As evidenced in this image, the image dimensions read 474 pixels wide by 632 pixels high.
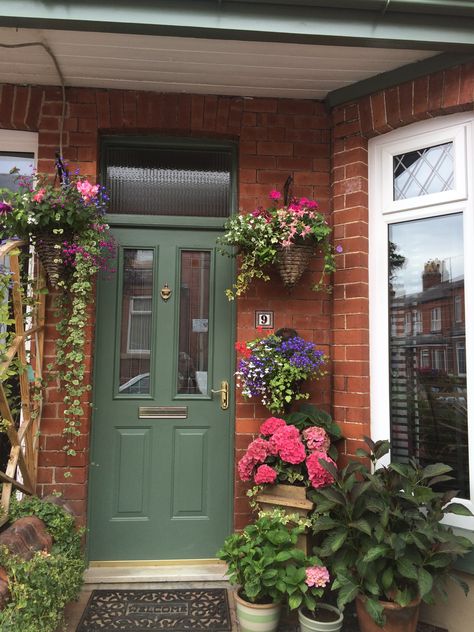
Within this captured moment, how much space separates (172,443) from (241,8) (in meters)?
2.65

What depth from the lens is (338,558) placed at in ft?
8.36

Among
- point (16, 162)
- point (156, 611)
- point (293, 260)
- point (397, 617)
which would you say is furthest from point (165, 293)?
point (397, 617)

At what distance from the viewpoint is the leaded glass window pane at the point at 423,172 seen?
2.98 meters

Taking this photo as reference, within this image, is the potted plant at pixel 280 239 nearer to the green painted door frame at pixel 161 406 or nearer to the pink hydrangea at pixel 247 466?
the green painted door frame at pixel 161 406

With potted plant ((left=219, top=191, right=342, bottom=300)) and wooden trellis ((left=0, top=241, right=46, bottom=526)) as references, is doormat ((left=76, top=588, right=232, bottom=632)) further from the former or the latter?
potted plant ((left=219, top=191, right=342, bottom=300))

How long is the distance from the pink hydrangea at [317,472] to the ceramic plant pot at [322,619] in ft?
2.07

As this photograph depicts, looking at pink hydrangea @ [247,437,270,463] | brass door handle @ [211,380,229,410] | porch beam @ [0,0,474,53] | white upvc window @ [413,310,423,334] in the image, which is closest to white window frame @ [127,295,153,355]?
brass door handle @ [211,380,229,410]

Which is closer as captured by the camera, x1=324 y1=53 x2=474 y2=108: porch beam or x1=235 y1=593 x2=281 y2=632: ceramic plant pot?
x1=235 y1=593 x2=281 y2=632: ceramic plant pot

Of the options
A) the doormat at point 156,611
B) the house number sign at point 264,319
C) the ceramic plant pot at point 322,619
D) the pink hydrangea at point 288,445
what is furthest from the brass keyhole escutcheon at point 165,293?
the ceramic plant pot at point 322,619

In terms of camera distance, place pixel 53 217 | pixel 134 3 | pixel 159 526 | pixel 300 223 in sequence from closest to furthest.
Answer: pixel 134 3 < pixel 53 217 < pixel 300 223 < pixel 159 526

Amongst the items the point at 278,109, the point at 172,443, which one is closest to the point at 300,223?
the point at 278,109

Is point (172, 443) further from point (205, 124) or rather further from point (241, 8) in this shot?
point (241, 8)

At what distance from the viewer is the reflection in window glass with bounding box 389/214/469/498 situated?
2906mm

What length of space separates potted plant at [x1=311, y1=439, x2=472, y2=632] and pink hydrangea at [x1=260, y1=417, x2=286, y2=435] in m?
0.41
